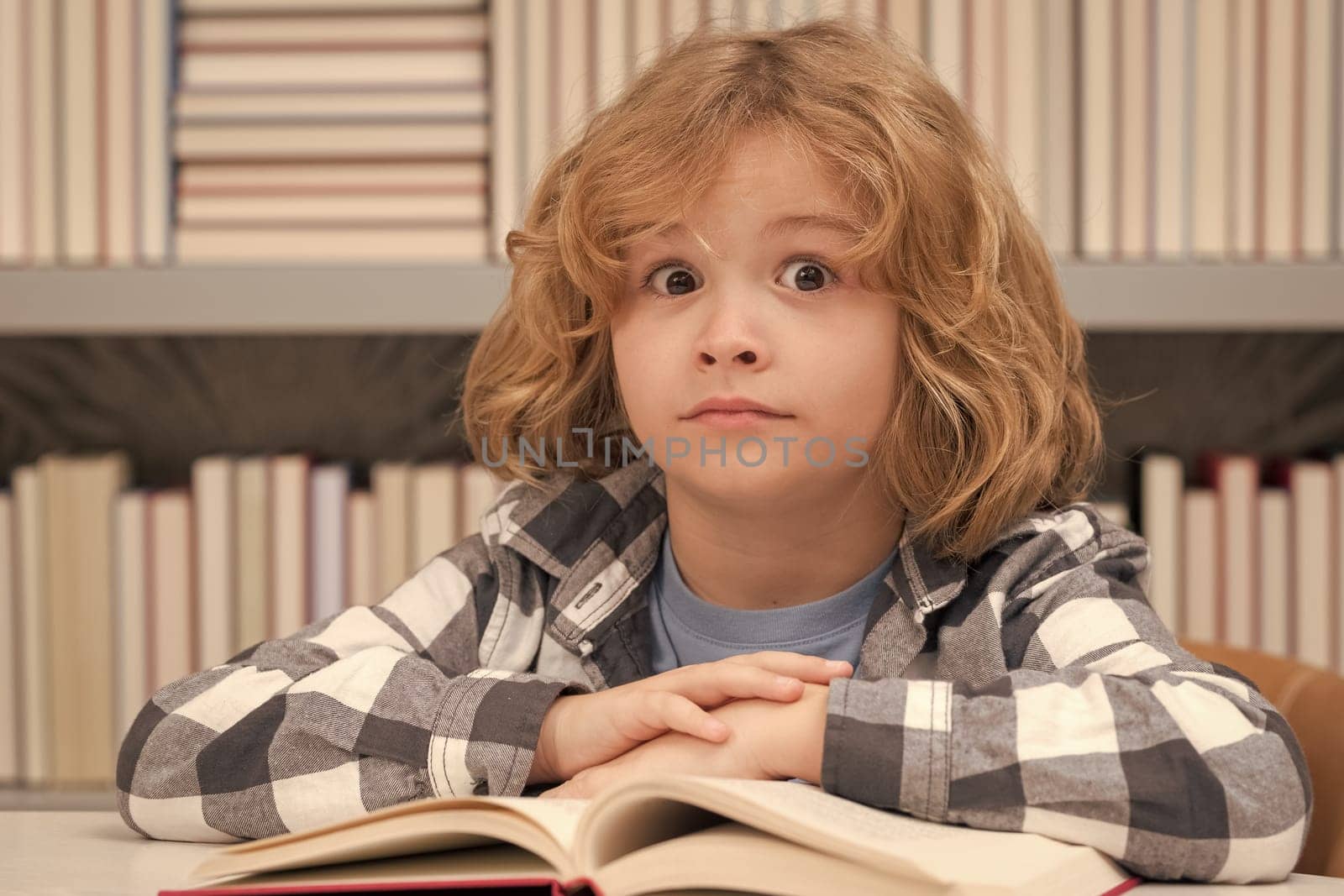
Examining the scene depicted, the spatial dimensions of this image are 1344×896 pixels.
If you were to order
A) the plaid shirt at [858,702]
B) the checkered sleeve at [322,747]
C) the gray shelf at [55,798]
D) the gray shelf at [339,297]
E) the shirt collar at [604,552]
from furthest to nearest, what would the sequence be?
the gray shelf at [55,798] < the gray shelf at [339,297] < the shirt collar at [604,552] < the checkered sleeve at [322,747] < the plaid shirt at [858,702]

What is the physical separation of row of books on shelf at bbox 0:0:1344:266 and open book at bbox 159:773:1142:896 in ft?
2.66

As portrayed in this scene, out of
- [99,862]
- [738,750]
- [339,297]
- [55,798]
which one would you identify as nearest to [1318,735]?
[738,750]

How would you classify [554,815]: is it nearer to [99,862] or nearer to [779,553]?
[99,862]

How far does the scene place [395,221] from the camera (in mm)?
1285

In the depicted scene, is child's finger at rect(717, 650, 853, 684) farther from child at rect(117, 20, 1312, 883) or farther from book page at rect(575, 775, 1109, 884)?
book page at rect(575, 775, 1109, 884)

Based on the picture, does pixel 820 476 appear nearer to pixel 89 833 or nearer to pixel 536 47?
pixel 89 833

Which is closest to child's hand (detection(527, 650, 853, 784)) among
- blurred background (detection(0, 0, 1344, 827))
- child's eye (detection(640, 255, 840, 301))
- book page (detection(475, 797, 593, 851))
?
book page (detection(475, 797, 593, 851))

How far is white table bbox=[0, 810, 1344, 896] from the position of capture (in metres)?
0.57

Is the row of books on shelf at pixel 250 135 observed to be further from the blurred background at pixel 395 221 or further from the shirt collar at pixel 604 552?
the shirt collar at pixel 604 552

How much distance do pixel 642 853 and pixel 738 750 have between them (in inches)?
5.7

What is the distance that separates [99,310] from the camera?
1254 mm

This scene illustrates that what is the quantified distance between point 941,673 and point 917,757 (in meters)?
0.21

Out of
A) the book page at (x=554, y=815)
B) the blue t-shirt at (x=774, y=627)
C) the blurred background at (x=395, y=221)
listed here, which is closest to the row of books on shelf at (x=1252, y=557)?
the blurred background at (x=395, y=221)

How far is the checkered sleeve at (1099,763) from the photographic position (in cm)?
59
